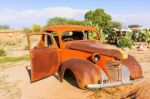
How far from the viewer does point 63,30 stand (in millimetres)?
9617

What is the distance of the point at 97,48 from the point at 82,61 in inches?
21.7

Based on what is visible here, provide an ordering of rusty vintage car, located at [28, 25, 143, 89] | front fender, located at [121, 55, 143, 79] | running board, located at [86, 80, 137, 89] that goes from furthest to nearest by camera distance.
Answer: front fender, located at [121, 55, 143, 79]
rusty vintage car, located at [28, 25, 143, 89]
running board, located at [86, 80, 137, 89]

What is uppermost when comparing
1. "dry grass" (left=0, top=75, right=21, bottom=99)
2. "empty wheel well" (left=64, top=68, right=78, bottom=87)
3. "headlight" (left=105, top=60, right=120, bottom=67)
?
"headlight" (left=105, top=60, right=120, bottom=67)

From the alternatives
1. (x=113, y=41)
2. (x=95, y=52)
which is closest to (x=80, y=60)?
(x=95, y=52)

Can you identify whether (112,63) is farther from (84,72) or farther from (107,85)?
(84,72)

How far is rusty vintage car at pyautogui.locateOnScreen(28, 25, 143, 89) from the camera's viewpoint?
312 inches

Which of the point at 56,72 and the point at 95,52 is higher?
the point at 95,52

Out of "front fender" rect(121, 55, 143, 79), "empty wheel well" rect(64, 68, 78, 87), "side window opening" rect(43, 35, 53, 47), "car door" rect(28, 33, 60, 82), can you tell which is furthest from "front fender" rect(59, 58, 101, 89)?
"side window opening" rect(43, 35, 53, 47)

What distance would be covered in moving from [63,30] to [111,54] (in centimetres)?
209

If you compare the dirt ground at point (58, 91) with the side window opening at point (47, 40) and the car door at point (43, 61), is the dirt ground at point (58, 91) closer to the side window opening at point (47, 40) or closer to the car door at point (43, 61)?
the car door at point (43, 61)

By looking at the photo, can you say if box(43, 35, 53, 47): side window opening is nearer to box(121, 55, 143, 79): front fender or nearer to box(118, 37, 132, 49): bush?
box(121, 55, 143, 79): front fender

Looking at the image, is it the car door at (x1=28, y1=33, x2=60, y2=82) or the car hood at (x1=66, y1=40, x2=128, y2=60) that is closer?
the car hood at (x1=66, y1=40, x2=128, y2=60)

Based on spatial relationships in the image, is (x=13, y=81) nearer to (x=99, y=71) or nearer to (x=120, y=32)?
(x=99, y=71)

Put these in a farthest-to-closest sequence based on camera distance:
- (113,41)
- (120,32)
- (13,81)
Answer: (120,32)
(113,41)
(13,81)
